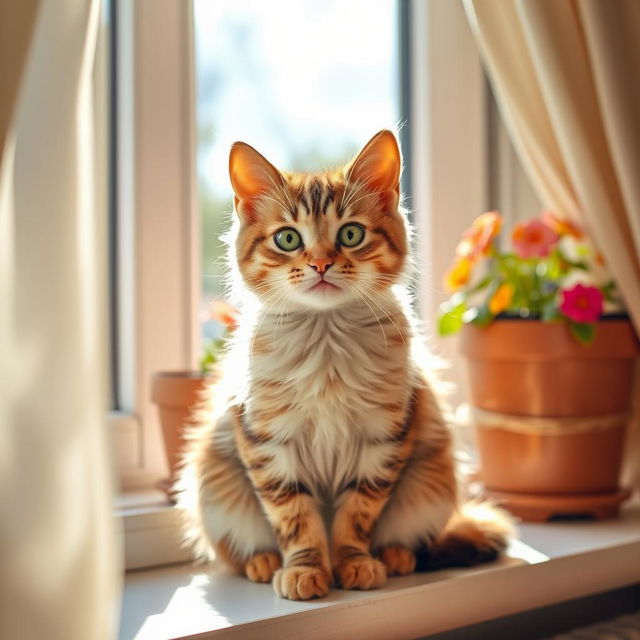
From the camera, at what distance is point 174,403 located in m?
1.26

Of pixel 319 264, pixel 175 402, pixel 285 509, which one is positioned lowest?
pixel 285 509

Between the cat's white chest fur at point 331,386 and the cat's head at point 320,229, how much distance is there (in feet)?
0.12

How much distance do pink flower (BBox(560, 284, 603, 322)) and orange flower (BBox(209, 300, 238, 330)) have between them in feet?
1.89

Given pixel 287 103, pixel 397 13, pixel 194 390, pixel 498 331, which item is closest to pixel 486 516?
pixel 498 331

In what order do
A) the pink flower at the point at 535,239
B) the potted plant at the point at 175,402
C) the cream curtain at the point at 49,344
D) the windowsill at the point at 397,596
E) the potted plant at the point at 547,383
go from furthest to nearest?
the pink flower at the point at 535,239, the potted plant at the point at 547,383, the potted plant at the point at 175,402, the windowsill at the point at 397,596, the cream curtain at the point at 49,344

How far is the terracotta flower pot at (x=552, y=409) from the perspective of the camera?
1365 mm

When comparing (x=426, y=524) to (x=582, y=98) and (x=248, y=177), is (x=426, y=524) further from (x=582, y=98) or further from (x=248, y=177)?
(x=582, y=98)

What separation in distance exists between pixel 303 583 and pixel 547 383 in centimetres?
→ 61

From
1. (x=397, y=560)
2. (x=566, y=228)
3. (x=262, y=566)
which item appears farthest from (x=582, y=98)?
(x=262, y=566)

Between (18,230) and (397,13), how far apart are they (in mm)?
1338

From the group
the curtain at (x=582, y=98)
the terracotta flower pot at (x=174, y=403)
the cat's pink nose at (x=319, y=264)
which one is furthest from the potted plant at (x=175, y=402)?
the curtain at (x=582, y=98)

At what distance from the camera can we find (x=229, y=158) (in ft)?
3.35

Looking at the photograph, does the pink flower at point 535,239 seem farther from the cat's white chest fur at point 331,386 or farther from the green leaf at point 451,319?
the cat's white chest fur at point 331,386

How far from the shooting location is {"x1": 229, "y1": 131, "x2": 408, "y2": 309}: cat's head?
99cm
